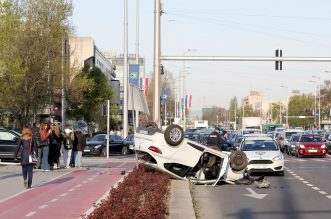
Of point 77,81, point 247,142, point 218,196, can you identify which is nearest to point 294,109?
point 77,81

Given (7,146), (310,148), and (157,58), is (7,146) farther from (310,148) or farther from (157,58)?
(310,148)

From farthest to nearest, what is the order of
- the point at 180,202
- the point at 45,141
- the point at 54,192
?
the point at 45,141 < the point at 54,192 < the point at 180,202

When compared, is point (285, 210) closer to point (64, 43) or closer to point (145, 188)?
point (145, 188)

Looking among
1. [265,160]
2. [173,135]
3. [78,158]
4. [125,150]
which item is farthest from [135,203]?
[125,150]

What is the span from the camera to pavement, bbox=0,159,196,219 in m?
13.9

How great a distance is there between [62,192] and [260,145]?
11954mm

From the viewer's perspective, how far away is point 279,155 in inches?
1036


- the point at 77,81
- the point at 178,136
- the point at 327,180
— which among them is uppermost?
the point at 77,81

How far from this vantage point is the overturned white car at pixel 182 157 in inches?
789

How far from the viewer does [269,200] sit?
17.7 metres

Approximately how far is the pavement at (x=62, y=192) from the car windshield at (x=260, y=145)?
5.45 meters

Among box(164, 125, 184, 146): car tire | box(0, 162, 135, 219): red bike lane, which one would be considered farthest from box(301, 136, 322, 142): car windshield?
box(164, 125, 184, 146): car tire

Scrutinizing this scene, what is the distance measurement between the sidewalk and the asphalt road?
332 mm

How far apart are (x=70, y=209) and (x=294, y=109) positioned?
146m
